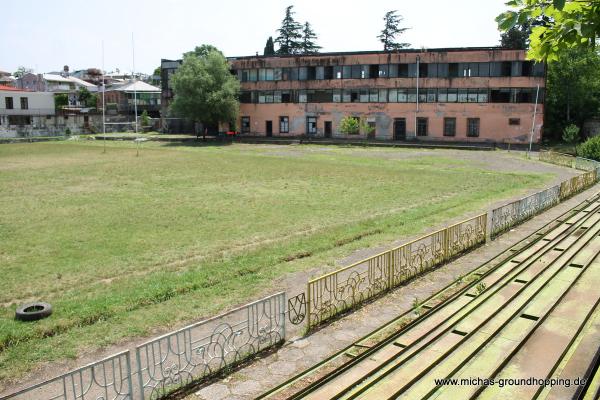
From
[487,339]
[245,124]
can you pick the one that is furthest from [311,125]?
[487,339]

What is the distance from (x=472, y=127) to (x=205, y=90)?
3063cm

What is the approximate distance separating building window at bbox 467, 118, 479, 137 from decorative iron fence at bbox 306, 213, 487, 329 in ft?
139

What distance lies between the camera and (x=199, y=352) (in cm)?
759

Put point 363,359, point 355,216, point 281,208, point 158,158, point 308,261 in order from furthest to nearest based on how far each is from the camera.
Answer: point 158,158 < point 281,208 < point 355,216 < point 308,261 < point 363,359

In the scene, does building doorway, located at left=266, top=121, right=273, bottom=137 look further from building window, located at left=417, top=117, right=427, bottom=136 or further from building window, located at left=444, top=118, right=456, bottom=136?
building window, located at left=444, top=118, right=456, bottom=136

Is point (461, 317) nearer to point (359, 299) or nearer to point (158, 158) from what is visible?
point (359, 299)

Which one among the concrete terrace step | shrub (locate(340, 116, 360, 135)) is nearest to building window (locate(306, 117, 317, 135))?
shrub (locate(340, 116, 360, 135))

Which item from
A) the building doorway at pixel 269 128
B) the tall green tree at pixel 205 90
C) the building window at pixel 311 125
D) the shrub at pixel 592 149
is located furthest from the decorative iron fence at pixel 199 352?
the building doorway at pixel 269 128

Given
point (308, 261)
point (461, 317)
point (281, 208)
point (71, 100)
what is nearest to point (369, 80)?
point (281, 208)

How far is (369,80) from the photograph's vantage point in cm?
5872

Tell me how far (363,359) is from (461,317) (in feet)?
6.81

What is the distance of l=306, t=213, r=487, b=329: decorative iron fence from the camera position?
9.52 m

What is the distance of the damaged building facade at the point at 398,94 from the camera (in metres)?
52.1

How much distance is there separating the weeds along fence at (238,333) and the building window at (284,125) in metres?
50.2
